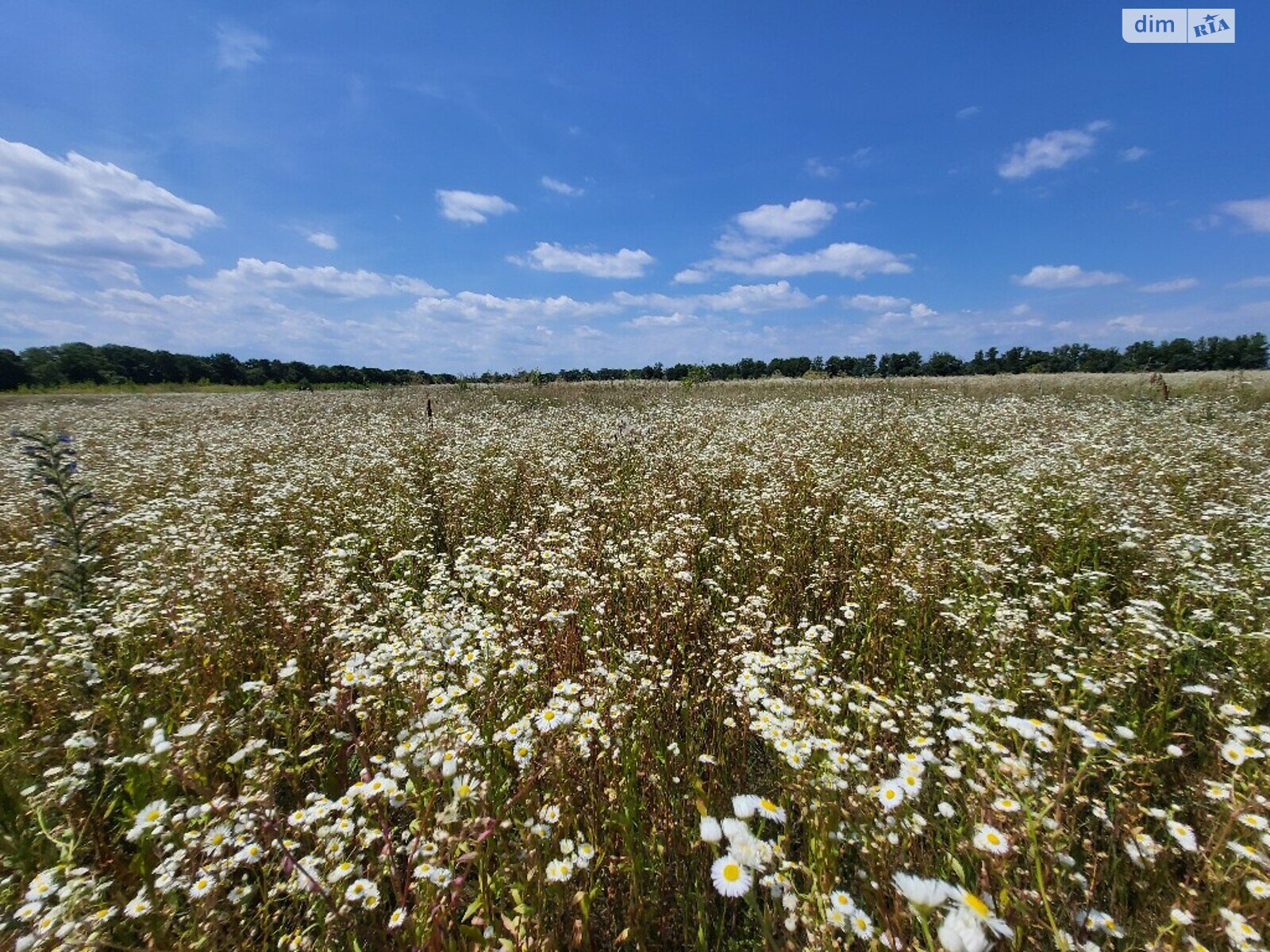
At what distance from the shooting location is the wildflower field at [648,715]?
60.4 inches

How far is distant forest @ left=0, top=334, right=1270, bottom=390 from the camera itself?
41.8 metres

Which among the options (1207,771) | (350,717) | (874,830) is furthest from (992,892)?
(350,717)

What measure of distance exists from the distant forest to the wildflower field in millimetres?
25357

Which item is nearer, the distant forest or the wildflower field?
the wildflower field

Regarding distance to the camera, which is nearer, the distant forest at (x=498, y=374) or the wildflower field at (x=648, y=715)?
the wildflower field at (x=648, y=715)

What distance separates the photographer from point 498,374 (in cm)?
3394

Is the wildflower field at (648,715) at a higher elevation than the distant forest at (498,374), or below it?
below

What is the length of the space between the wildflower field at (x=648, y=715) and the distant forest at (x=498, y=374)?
998 inches

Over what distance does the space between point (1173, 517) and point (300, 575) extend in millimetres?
7728

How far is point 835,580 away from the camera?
438 centimetres

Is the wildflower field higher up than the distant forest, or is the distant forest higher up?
the distant forest

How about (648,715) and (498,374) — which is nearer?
(648,715)

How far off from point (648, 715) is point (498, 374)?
33820 mm

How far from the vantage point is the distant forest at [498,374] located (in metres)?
41.8
